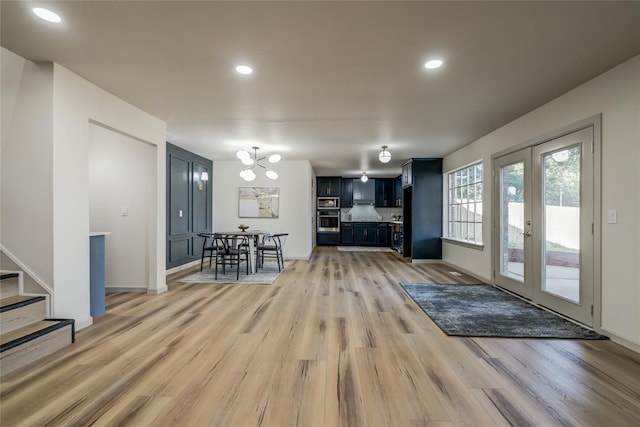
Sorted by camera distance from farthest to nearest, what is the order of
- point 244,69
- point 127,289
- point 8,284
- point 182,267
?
point 182,267
point 127,289
point 244,69
point 8,284

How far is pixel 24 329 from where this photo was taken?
2.53 m

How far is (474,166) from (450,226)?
1.65 metres

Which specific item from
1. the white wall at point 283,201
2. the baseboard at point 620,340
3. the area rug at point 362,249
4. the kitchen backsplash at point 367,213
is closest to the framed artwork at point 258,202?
the white wall at point 283,201

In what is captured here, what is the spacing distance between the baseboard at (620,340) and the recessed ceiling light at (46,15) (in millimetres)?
5017

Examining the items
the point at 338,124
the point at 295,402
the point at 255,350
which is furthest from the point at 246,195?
the point at 295,402

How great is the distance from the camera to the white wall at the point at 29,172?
2.78 meters

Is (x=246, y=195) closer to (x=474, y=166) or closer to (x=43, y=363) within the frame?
(x=474, y=166)

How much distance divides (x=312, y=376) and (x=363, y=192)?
363 inches

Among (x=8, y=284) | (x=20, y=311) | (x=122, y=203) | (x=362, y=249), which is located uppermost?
(x=122, y=203)

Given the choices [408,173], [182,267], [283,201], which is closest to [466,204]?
[408,173]

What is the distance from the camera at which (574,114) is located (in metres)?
3.28

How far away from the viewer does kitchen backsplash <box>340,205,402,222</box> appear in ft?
36.3

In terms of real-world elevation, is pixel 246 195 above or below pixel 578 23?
below

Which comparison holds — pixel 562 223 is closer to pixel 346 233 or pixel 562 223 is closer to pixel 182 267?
pixel 182 267
